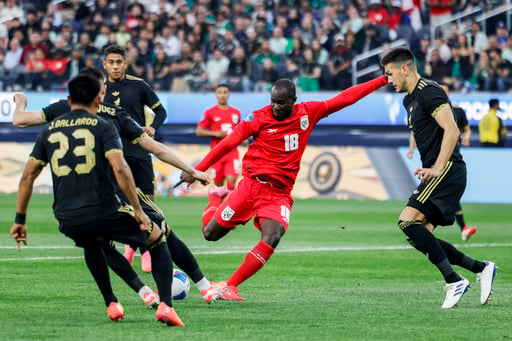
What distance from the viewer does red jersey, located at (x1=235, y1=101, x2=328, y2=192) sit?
9266 millimetres

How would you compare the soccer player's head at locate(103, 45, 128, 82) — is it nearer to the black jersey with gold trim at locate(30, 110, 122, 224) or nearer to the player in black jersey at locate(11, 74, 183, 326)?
the player in black jersey at locate(11, 74, 183, 326)

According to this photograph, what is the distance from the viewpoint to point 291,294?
936cm

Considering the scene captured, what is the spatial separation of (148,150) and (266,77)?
1761cm

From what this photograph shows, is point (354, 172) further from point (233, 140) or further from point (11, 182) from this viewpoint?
point (233, 140)

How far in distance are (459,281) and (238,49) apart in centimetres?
1710

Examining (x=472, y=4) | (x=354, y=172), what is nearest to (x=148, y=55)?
(x=354, y=172)

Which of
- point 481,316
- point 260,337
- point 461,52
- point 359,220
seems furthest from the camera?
point 461,52

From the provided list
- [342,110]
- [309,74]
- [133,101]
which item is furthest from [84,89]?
[309,74]

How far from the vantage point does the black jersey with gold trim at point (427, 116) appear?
28.7 feet

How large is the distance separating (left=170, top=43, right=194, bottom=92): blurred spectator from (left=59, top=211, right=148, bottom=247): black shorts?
18.4 m

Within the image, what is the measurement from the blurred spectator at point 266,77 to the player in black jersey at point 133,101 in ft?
45.2

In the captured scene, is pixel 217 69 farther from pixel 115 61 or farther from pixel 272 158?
pixel 272 158

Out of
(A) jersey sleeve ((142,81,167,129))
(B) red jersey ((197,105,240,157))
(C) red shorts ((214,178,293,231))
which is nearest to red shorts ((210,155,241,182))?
(B) red jersey ((197,105,240,157))

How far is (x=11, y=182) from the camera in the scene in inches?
915
